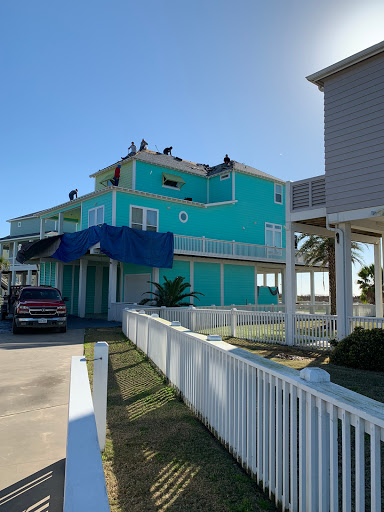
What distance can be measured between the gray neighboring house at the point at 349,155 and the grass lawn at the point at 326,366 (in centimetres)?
139

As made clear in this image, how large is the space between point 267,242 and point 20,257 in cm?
1752

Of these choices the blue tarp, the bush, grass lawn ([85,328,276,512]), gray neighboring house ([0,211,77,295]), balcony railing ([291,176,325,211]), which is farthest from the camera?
gray neighboring house ([0,211,77,295])

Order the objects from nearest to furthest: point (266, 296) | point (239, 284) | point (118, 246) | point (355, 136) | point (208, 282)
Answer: point (355, 136) < point (118, 246) < point (208, 282) < point (239, 284) < point (266, 296)

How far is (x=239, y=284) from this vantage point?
25750 millimetres

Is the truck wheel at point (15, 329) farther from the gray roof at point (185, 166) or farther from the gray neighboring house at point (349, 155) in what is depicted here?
the gray roof at point (185, 166)

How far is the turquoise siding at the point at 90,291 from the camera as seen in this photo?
2539 centimetres

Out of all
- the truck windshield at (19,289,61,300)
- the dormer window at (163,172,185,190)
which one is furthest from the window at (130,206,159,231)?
the truck windshield at (19,289,61,300)

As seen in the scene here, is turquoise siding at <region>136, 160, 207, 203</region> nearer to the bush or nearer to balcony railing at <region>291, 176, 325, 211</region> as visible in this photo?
balcony railing at <region>291, 176, 325, 211</region>

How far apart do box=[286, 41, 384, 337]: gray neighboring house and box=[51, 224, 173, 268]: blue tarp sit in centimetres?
1020

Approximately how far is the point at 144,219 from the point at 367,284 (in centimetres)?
2354

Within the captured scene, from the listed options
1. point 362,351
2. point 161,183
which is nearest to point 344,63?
point 362,351

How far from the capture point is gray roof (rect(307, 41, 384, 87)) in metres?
9.95

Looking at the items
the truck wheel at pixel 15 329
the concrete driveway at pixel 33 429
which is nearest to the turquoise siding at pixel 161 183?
the truck wheel at pixel 15 329

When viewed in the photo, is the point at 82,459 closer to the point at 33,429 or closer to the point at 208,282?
the point at 33,429
